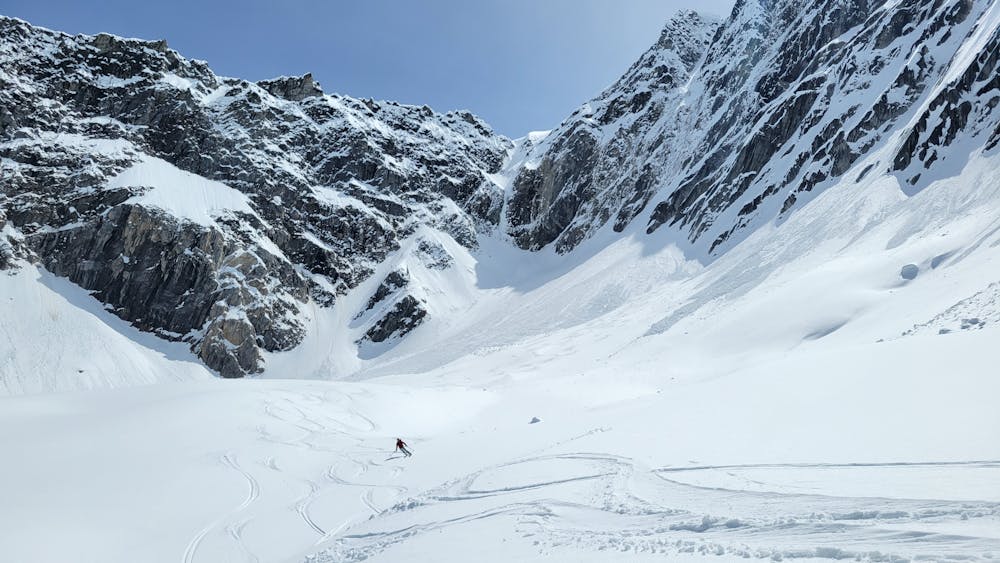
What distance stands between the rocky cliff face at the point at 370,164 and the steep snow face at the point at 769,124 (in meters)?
0.38

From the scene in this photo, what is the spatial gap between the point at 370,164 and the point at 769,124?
267ft

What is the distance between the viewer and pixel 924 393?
12469mm

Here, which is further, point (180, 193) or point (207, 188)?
point (207, 188)

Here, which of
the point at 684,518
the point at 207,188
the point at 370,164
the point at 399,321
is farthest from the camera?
the point at 370,164

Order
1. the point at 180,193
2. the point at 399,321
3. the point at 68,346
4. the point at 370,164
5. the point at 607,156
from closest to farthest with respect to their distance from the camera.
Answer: the point at 68,346, the point at 399,321, the point at 180,193, the point at 607,156, the point at 370,164

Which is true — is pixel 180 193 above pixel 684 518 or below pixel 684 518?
above

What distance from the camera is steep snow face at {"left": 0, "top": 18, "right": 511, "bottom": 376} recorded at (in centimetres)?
8788

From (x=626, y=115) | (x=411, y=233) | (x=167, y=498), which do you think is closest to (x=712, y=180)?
(x=626, y=115)

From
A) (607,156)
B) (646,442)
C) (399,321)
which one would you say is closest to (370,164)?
(399,321)

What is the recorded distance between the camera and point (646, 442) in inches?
587

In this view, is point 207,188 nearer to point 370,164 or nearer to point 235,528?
point 370,164

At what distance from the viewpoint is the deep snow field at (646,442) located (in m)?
8.84

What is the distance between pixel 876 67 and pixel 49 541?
8464cm

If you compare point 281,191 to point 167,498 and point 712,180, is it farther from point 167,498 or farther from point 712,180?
point 167,498
